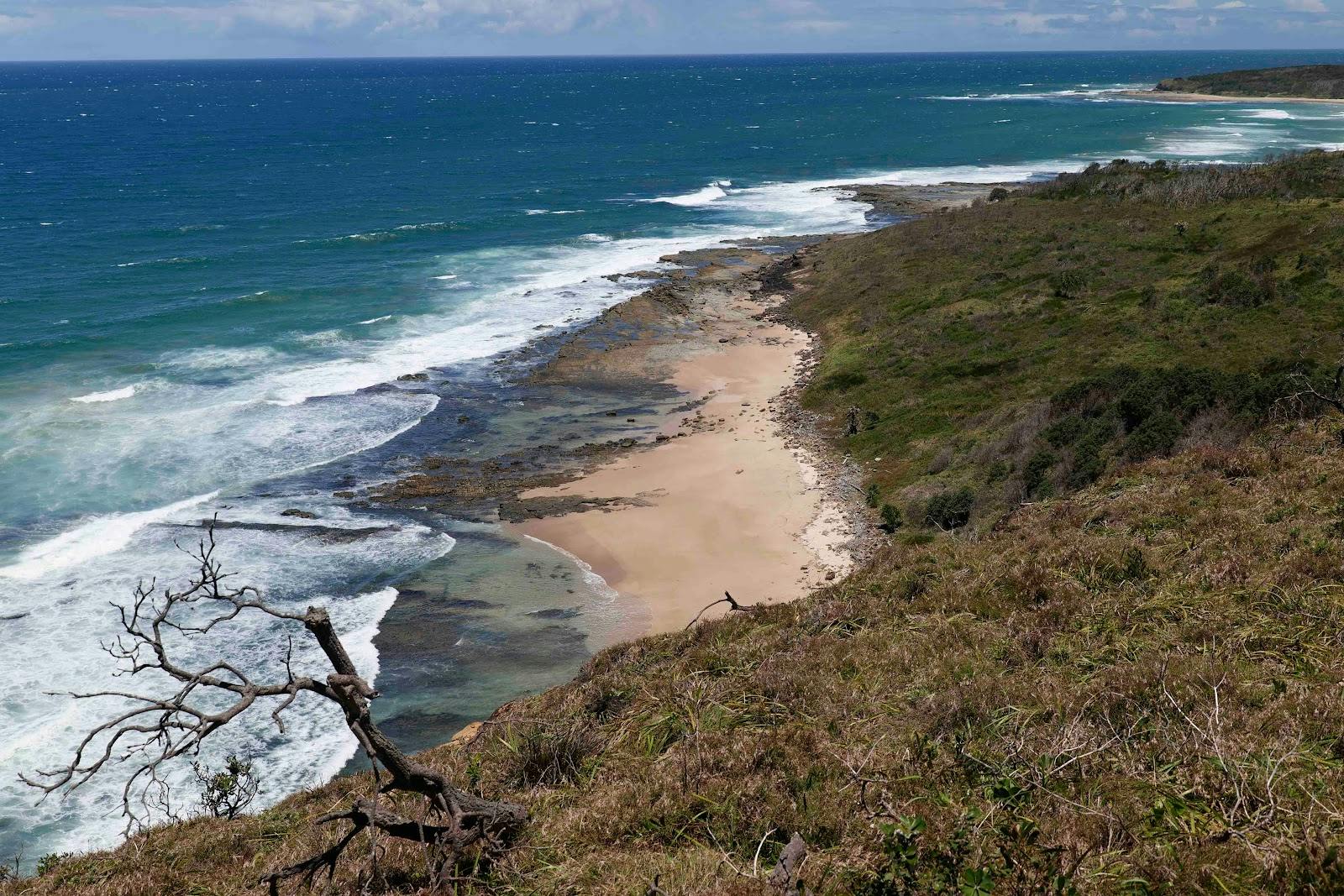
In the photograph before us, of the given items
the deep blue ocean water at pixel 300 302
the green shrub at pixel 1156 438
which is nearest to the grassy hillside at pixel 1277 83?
the deep blue ocean water at pixel 300 302

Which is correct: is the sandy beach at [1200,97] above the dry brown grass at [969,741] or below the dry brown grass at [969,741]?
above

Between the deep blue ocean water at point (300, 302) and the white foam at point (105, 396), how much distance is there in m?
0.13

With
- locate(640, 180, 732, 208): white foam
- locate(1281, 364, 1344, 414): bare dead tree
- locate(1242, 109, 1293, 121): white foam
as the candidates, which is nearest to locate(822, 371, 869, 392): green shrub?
locate(1281, 364, 1344, 414): bare dead tree

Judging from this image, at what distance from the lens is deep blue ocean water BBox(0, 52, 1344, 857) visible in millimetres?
24047

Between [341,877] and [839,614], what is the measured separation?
24.2 ft

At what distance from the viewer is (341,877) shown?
752cm

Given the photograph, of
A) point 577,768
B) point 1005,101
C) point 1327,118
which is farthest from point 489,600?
point 1005,101

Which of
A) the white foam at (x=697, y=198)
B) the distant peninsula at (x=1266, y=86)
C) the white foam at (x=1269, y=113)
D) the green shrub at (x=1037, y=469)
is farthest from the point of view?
the distant peninsula at (x=1266, y=86)

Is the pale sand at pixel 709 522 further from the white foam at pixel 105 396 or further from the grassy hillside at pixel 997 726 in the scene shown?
the white foam at pixel 105 396

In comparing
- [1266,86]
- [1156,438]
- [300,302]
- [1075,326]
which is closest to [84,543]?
[1156,438]

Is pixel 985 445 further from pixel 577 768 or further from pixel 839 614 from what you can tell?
pixel 577 768

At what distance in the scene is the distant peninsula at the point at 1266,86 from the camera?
162875 millimetres

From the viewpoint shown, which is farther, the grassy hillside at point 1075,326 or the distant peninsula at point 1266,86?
the distant peninsula at point 1266,86

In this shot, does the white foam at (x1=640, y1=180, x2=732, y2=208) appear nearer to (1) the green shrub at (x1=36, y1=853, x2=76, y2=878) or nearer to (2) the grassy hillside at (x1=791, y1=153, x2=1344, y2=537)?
(2) the grassy hillside at (x1=791, y1=153, x2=1344, y2=537)
